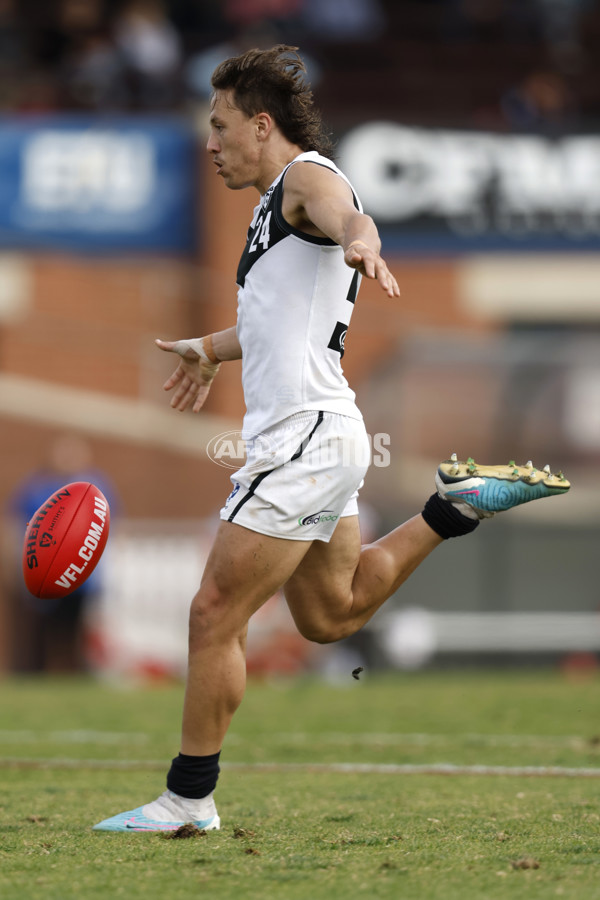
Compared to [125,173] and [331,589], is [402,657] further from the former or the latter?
[331,589]

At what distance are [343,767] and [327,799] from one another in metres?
1.18

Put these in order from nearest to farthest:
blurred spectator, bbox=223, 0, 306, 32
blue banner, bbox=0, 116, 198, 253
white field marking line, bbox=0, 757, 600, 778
A: white field marking line, bbox=0, 757, 600, 778 → blue banner, bbox=0, 116, 198, 253 → blurred spectator, bbox=223, 0, 306, 32

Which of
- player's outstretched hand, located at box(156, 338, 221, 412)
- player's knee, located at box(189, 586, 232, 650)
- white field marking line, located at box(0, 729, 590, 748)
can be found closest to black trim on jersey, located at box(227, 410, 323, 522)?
player's knee, located at box(189, 586, 232, 650)

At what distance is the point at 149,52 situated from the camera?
17516mm

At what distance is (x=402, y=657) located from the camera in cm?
1326

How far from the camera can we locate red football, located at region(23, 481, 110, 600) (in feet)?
16.4

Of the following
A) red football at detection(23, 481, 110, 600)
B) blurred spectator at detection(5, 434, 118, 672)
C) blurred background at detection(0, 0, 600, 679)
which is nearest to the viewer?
red football at detection(23, 481, 110, 600)

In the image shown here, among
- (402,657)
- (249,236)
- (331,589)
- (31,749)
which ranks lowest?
(402,657)

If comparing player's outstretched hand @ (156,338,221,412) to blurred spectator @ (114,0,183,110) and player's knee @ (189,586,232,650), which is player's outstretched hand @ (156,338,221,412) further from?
blurred spectator @ (114,0,183,110)

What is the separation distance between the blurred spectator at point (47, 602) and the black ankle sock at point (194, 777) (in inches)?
335

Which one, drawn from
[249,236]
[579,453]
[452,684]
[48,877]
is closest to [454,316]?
[579,453]

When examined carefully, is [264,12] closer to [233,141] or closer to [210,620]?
[233,141]

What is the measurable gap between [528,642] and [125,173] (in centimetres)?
715

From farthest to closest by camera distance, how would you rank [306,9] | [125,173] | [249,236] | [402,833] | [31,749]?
[306,9] → [125,173] → [31,749] → [249,236] → [402,833]
